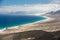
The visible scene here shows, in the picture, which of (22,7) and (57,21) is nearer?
(57,21)

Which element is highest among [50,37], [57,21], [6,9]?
[6,9]

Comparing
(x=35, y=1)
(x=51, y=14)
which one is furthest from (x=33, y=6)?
(x=51, y=14)

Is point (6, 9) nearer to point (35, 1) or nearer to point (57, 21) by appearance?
point (35, 1)

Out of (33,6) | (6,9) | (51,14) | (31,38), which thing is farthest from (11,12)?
(31,38)

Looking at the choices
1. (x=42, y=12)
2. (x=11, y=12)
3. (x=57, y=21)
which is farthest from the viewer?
(x=42, y=12)

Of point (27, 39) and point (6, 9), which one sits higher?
point (6, 9)

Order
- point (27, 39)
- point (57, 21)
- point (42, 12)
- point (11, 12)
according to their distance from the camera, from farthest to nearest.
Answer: point (42, 12), point (11, 12), point (57, 21), point (27, 39)

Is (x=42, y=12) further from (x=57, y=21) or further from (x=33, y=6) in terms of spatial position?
(x=57, y=21)

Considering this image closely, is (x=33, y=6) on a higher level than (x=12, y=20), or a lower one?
higher

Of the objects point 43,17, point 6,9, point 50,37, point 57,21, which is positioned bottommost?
point 50,37
